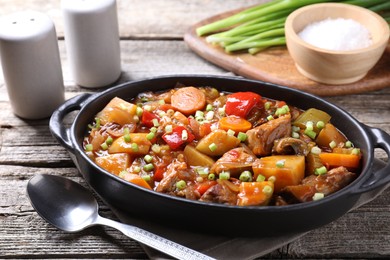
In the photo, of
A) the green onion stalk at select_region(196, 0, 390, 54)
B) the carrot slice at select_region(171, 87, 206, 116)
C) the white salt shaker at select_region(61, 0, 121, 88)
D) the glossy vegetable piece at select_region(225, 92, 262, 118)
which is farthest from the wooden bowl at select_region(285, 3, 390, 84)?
the white salt shaker at select_region(61, 0, 121, 88)

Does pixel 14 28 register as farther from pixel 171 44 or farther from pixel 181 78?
pixel 171 44

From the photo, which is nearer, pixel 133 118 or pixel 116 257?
pixel 116 257

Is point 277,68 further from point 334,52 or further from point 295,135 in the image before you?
point 295,135

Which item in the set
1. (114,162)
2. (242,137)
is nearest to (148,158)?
(114,162)

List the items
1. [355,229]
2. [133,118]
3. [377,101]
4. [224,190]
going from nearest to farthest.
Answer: [224,190] < [355,229] < [133,118] < [377,101]

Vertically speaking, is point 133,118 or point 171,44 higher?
point 133,118

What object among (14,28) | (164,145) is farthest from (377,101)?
(14,28)

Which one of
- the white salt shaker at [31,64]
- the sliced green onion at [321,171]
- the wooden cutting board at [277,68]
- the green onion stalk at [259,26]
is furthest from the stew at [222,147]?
the green onion stalk at [259,26]
